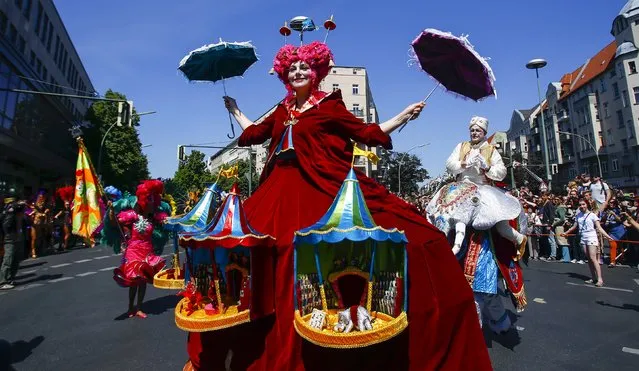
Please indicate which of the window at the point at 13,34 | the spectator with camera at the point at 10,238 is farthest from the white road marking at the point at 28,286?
the window at the point at 13,34

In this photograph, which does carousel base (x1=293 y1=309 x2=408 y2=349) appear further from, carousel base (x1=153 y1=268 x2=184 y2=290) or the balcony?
the balcony

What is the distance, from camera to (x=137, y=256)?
5.84 meters

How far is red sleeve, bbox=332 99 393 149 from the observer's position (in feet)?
9.39

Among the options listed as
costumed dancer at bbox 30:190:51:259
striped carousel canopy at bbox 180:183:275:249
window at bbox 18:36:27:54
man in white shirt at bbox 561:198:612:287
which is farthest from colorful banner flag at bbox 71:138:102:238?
window at bbox 18:36:27:54

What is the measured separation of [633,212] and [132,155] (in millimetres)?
36273

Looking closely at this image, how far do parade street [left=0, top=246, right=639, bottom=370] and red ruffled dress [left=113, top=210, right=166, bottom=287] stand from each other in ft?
1.98

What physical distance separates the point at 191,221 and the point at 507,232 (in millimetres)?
3176

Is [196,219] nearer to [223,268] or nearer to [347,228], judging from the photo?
[223,268]

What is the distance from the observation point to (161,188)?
20.0 feet

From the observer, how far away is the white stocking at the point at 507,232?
158 inches

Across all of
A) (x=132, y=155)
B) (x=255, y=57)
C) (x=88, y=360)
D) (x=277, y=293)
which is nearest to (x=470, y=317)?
(x=277, y=293)

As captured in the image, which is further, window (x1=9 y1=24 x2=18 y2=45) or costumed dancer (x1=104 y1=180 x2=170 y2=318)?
window (x1=9 y1=24 x2=18 y2=45)

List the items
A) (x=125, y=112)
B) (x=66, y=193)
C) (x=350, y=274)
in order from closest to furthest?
(x=350, y=274) → (x=66, y=193) → (x=125, y=112)

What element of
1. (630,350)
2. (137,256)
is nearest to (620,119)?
(630,350)
